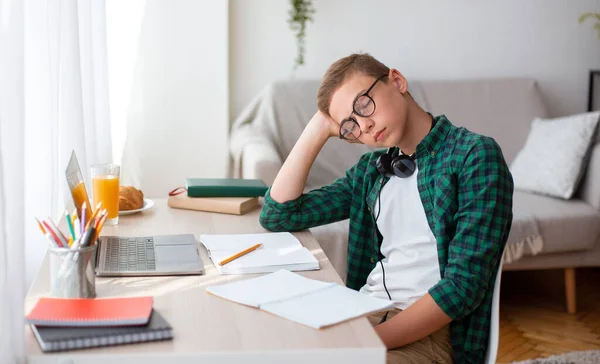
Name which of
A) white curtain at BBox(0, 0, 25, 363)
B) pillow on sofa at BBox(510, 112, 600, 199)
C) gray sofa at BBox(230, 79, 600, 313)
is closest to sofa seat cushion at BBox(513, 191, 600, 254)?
gray sofa at BBox(230, 79, 600, 313)

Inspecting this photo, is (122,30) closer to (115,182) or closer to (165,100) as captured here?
(165,100)

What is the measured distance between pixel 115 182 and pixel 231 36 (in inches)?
77.0

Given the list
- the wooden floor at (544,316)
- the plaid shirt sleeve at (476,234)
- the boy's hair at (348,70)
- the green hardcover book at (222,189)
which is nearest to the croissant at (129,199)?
the green hardcover book at (222,189)

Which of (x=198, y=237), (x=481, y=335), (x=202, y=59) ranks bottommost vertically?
(x=481, y=335)

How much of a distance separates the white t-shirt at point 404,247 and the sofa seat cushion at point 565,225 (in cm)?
135

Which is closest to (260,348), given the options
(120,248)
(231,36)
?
(120,248)

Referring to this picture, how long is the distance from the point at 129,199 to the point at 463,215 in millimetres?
813

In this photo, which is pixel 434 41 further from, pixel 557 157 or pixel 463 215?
pixel 463 215

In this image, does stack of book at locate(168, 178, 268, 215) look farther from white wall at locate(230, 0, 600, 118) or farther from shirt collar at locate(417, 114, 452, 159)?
white wall at locate(230, 0, 600, 118)

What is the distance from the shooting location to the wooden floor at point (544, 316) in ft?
8.61

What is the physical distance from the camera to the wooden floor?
2.62 meters

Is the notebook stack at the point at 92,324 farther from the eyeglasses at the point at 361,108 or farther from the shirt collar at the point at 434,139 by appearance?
the shirt collar at the point at 434,139

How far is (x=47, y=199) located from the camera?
5.69 ft

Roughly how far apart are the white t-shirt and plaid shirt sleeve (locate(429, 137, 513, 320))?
127 millimetres
